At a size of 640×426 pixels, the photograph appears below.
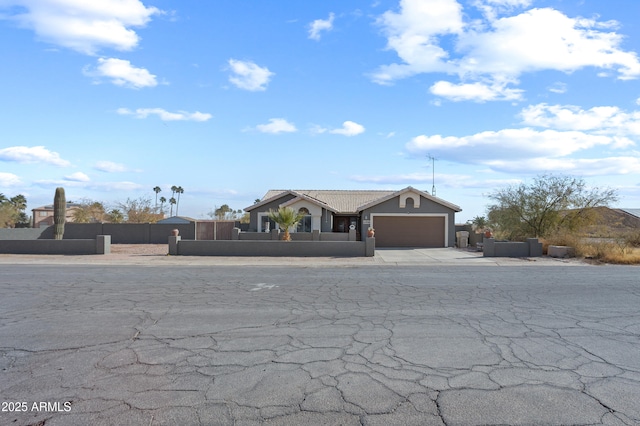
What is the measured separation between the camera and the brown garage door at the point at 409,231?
31.8 m

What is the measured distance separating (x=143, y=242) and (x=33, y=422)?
3405 cm

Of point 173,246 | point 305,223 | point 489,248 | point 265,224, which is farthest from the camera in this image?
point 265,224

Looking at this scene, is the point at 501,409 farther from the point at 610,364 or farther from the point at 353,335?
the point at 353,335

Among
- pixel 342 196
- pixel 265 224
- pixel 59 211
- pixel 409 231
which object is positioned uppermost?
pixel 342 196

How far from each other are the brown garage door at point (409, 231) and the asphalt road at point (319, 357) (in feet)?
65.7

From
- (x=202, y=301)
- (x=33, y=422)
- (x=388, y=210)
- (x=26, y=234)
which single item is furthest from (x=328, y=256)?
(x=26, y=234)

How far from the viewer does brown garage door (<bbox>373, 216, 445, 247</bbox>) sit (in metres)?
31.8

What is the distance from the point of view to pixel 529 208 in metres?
29.3

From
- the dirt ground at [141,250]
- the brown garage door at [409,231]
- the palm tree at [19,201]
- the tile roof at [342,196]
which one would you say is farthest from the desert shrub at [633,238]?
the palm tree at [19,201]

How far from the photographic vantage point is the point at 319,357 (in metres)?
6.11

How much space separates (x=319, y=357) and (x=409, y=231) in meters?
26.5

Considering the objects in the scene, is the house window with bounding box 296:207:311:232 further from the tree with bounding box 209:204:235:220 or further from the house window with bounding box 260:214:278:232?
the tree with bounding box 209:204:235:220

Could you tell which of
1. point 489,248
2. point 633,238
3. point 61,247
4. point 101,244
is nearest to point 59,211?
point 61,247

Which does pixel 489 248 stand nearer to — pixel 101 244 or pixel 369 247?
pixel 369 247
